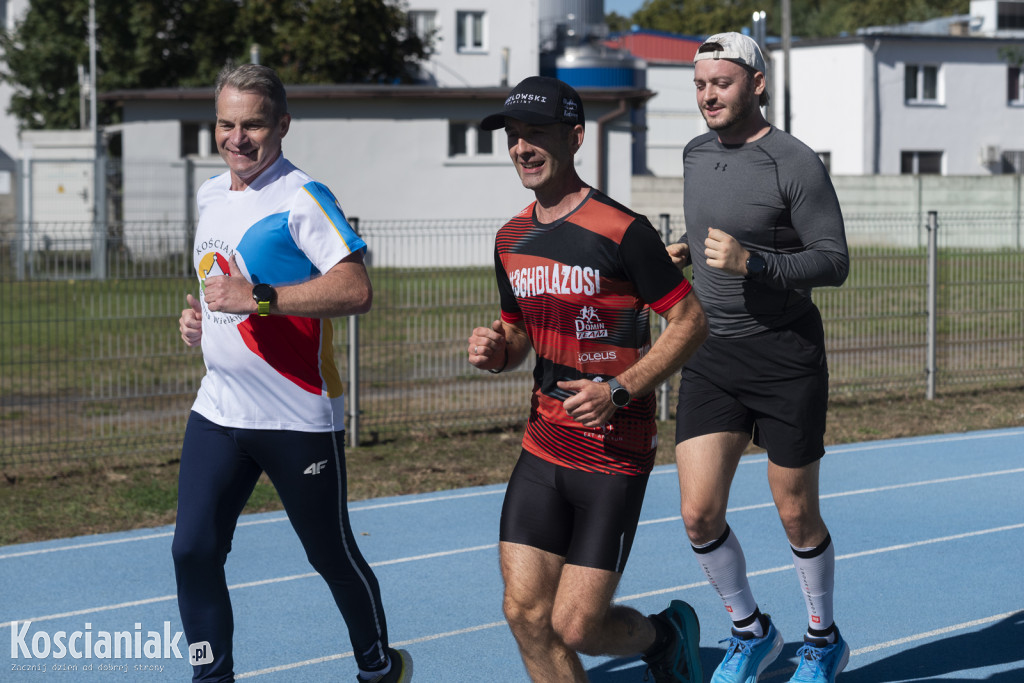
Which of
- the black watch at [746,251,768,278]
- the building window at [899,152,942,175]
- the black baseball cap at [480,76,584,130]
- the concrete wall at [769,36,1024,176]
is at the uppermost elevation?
the concrete wall at [769,36,1024,176]

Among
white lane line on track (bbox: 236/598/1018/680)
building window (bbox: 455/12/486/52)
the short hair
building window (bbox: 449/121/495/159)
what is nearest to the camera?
the short hair

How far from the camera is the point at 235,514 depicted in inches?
167

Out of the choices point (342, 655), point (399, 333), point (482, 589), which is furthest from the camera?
point (399, 333)

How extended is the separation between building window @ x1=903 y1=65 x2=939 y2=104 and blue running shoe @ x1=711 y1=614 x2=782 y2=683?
40.4m

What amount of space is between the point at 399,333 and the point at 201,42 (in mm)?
31533

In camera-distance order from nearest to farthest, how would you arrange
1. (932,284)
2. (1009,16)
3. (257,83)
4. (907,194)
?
(257,83) < (932,284) < (907,194) < (1009,16)

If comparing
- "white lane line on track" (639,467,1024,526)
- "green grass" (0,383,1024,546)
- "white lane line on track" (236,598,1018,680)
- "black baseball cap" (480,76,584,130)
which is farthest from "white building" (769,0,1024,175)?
"black baseball cap" (480,76,584,130)

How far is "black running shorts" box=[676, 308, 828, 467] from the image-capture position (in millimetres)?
4605

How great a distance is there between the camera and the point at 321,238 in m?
4.12

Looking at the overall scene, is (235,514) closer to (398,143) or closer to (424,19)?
(398,143)

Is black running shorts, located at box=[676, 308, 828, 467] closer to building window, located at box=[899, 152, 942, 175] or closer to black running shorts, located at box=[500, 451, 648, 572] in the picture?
black running shorts, located at box=[500, 451, 648, 572]

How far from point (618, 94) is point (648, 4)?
6253 centimetres

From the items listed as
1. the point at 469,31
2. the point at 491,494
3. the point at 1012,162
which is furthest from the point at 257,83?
the point at 469,31

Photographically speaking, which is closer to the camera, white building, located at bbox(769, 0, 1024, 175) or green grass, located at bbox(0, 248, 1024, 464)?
green grass, located at bbox(0, 248, 1024, 464)
